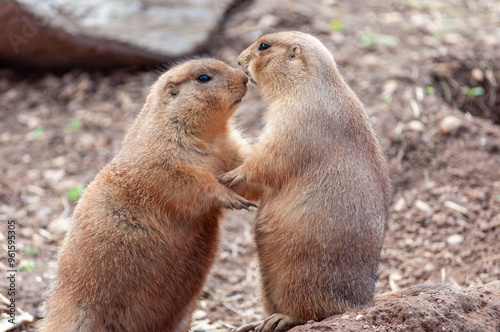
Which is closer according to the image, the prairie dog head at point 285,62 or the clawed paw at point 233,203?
the clawed paw at point 233,203

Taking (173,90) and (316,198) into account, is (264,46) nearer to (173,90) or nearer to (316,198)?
(173,90)

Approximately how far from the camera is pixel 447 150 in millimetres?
7039

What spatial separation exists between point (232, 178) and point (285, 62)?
1.01 metres

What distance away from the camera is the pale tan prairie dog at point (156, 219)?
4129 millimetres

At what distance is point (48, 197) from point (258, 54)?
152 inches

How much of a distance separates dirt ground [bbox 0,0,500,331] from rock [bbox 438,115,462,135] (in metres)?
0.02

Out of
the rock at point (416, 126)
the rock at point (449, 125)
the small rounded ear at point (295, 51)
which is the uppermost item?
the small rounded ear at point (295, 51)

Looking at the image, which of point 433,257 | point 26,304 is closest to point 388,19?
point 433,257

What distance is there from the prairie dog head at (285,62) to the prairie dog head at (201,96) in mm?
162

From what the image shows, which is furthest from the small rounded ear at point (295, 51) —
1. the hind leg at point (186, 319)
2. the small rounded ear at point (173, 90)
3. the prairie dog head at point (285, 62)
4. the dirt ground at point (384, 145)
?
the hind leg at point (186, 319)

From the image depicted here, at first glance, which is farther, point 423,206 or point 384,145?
point 384,145

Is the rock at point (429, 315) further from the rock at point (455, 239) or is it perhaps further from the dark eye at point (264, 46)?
the dark eye at point (264, 46)

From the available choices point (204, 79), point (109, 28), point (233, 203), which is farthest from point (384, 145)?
point (109, 28)

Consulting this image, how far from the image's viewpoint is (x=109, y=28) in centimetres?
850
